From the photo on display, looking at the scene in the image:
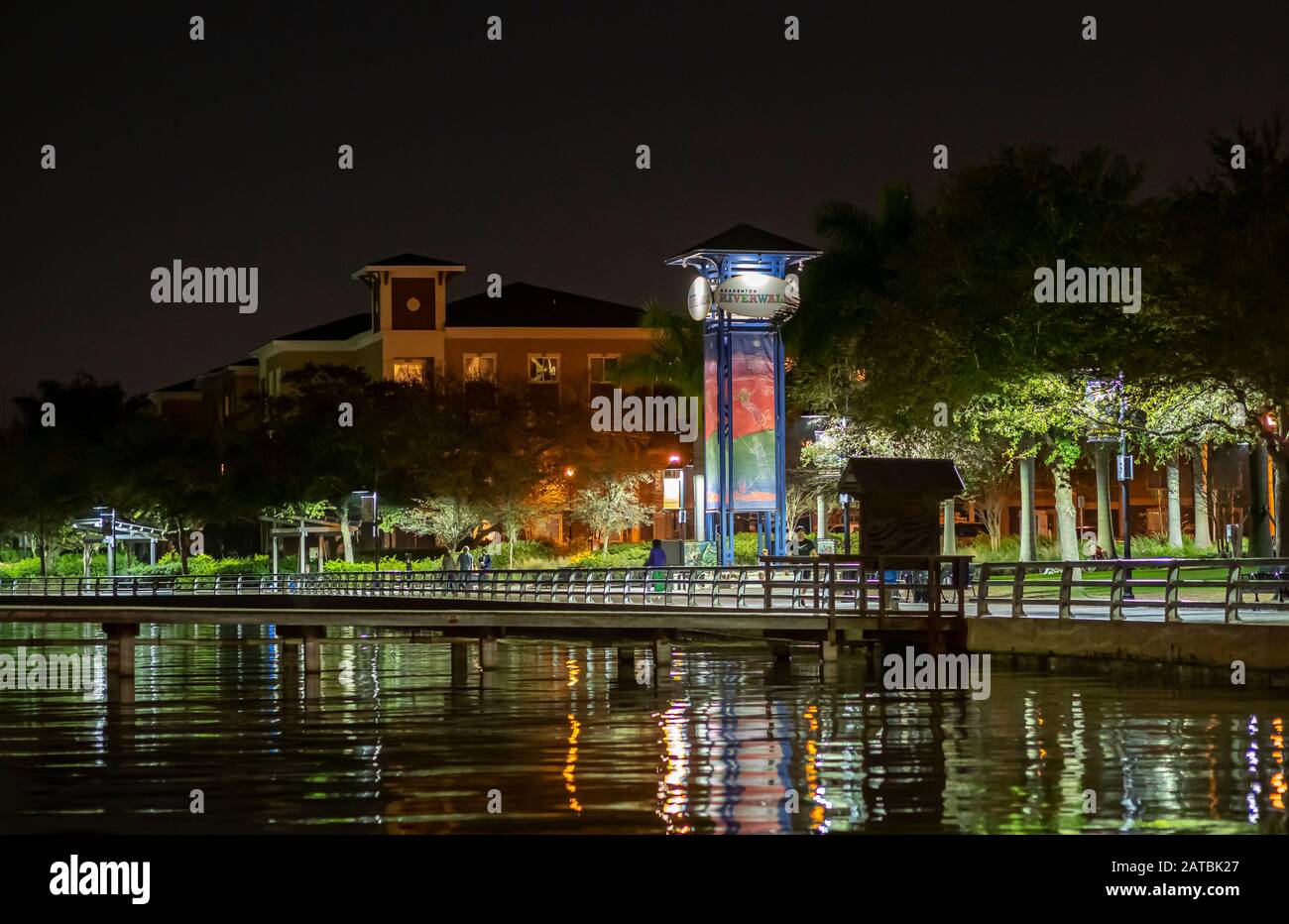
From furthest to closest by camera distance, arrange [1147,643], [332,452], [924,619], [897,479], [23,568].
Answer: [23,568] → [332,452] → [897,479] → [924,619] → [1147,643]

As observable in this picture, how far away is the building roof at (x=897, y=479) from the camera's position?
1387 inches

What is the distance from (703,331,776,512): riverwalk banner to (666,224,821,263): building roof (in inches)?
89.0

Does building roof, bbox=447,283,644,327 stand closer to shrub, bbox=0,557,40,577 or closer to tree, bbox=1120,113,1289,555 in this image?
shrub, bbox=0,557,40,577

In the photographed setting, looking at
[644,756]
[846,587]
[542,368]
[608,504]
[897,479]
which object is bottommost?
[644,756]

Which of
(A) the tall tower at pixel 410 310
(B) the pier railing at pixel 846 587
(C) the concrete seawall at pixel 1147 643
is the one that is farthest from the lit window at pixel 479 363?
(C) the concrete seawall at pixel 1147 643

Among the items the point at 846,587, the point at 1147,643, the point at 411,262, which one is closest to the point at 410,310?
the point at 411,262

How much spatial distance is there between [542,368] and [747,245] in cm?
6221

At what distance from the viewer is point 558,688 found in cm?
3331

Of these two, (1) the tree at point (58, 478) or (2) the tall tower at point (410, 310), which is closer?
(1) the tree at point (58, 478)

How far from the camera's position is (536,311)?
385ft

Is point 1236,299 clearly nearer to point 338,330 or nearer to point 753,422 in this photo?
point 753,422

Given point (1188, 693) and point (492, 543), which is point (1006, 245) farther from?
point (492, 543)

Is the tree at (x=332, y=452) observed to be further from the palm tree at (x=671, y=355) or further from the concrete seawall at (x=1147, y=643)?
the concrete seawall at (x=1147, y=643)

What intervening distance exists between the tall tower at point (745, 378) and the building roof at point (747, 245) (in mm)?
56
